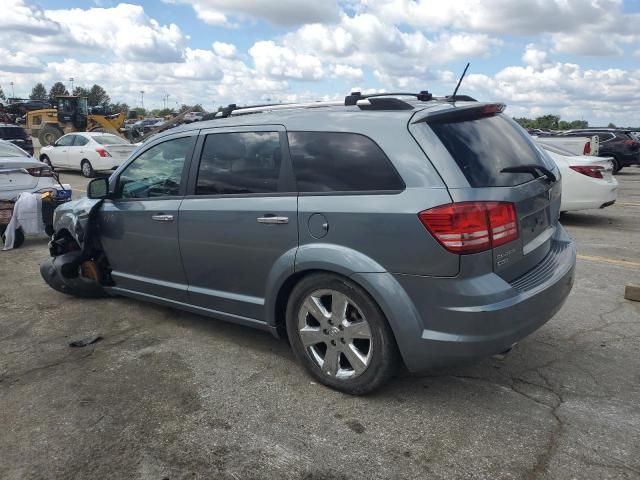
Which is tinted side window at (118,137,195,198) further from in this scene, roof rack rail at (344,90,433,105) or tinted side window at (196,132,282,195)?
roof rack rail at (344,90,433,105)

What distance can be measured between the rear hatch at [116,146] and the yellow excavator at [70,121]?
31.2 ft

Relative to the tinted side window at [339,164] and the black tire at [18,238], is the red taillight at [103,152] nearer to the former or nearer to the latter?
the black tire at [18,238]

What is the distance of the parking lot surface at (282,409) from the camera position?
275cm

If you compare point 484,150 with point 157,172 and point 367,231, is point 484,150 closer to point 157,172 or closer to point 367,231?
point 367,231

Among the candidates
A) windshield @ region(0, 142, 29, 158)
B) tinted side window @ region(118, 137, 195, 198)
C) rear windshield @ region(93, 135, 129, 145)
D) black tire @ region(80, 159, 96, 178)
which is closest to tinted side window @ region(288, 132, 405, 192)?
tinted side window @ region(118, 137, 195, 198)

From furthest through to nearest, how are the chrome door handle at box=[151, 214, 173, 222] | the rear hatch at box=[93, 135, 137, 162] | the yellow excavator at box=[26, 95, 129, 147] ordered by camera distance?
1. the yellow excavator at box=[26, 95, 129, 147]
2. the rear hatch at box=[93, 135, 137, 162]
3. the chrome door handle at box=[151, 214, 173, 222]

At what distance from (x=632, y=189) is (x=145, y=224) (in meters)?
14.4

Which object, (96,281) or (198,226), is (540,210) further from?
(96,281)

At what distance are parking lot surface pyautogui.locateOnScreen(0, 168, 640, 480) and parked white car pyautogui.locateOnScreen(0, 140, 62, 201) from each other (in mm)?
4341

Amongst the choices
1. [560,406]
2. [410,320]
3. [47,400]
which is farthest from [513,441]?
[47,400]

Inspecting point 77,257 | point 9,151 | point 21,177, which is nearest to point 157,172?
point 77,257

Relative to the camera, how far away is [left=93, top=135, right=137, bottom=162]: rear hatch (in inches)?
689

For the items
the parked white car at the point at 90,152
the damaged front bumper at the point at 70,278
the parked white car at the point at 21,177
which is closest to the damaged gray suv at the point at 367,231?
the damaged front bumper at the point at 70,278

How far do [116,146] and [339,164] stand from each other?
15974 mm
